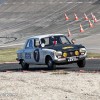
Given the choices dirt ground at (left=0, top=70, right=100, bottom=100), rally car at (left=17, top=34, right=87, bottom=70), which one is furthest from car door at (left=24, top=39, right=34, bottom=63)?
dirt ground at (left=0, top=70, right=100, bottom=100)

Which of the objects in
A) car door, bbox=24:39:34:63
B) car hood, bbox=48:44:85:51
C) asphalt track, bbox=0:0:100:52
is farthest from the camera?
asphalt track, bbox=0:0:100:52

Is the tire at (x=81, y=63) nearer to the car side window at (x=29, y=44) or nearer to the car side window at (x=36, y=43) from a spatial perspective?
the car side window at (x=36, y=43)

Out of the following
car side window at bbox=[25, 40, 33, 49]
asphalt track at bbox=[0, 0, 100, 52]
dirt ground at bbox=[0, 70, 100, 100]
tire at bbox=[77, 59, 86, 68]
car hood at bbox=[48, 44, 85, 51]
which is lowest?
dirt ground at bbox=[0, 70, 100, 100]

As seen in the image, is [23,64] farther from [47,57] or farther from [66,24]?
[66,24]

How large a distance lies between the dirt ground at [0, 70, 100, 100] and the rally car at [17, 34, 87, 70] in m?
3.42

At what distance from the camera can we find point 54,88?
13883mm

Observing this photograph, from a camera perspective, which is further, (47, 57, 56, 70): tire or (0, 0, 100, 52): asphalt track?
(0, 0, 100, 52): asphalt track

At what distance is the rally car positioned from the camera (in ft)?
67.9

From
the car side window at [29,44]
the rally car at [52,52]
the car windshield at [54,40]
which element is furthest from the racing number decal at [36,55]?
the car side window at [29,44]

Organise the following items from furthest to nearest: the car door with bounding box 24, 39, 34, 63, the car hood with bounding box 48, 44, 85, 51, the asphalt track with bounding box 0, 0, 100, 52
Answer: the asphalt track with bounding box 0, 0, 100, 52, the car door with bounding box 24, 39, 34, 63, the car hood with bounding box 48, 44, 85, 51

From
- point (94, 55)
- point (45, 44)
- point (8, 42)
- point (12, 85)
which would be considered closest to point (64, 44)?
point (45, 44)

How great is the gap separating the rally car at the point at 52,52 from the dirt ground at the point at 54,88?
3417mm

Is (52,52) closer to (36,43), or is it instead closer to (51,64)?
(51,64)

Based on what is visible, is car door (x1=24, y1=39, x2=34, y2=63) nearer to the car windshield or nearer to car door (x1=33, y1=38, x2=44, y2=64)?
car door (x1=33, y1=38, x2=44, y2=64)
